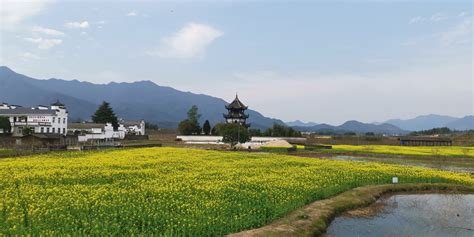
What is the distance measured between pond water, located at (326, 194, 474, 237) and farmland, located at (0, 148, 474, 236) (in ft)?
9.12

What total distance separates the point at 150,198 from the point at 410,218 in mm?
14780

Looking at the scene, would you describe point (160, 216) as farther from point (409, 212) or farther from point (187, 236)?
point (409, 212)

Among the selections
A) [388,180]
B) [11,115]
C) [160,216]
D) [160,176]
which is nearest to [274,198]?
[160,216]

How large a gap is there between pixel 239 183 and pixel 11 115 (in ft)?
281

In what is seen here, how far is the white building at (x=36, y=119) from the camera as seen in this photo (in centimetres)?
8994

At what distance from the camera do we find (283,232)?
55.7 ft

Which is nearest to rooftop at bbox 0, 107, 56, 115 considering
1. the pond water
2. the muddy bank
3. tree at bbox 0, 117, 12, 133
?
tree at bbox 0, 117, 12, 133

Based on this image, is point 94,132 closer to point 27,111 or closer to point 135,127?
point 27,111

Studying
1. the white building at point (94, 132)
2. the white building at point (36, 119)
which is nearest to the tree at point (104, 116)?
the white building at point (94, 132)

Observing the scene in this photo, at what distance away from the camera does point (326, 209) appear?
885 inches

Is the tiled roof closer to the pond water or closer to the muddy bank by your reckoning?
the muddy bank

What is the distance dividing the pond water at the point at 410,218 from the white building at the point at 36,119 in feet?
271

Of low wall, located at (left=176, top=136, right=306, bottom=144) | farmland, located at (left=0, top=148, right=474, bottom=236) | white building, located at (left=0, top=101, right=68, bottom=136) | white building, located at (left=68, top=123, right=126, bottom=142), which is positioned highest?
white building, located at (left=0, top=101, right=68, bottom=136)

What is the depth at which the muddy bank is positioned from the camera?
17469 millimetres
